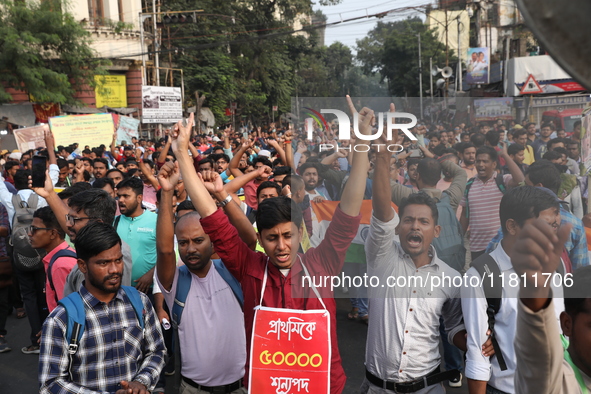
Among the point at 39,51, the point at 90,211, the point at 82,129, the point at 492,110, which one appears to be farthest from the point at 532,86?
the point at 39,51

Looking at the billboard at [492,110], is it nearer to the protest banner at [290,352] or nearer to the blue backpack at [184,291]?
the protest banner at [290,352]

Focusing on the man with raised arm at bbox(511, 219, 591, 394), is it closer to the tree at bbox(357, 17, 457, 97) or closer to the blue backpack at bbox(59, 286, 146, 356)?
the tree at bbox(357, 17, 457, 97)

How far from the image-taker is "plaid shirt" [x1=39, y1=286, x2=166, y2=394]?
2430mm

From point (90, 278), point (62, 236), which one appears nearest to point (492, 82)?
point (62, 236)

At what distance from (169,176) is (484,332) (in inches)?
72.8

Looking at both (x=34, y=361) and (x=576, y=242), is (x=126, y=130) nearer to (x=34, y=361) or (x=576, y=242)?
(x=34, y=361)

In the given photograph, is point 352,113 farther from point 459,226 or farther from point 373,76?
point 459,226

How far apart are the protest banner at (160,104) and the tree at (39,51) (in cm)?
284

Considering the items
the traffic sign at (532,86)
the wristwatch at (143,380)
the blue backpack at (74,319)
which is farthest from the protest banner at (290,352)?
the traffic sign at (532,86)

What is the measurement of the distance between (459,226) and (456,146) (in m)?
0.37

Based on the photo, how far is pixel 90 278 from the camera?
268 centimetres

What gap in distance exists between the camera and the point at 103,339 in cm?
256

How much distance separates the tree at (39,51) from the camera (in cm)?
1920

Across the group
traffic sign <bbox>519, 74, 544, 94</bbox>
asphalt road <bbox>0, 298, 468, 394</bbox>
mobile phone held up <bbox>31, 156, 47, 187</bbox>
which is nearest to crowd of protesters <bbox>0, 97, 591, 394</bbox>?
asphalt road <bbox>0, 298, 468, 394</bbox>
